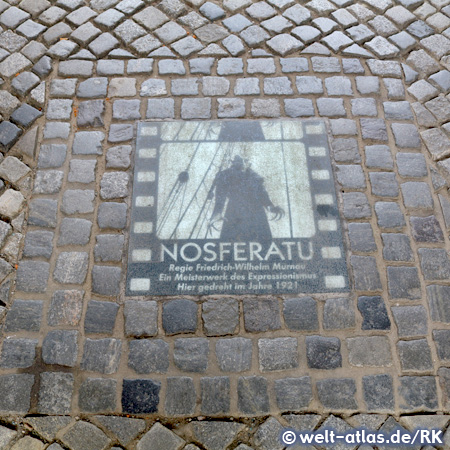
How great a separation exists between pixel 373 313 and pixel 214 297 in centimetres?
103

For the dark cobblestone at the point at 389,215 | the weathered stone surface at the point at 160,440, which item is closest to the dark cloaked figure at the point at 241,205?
the dark cobblestone at the point at 389,215

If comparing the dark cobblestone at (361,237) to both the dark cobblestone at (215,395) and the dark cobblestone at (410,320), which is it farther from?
the dark cobblestone at (215,395)

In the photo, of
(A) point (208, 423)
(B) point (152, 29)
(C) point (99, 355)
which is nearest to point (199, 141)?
(B) point (152, 29)

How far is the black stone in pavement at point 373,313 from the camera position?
315cm

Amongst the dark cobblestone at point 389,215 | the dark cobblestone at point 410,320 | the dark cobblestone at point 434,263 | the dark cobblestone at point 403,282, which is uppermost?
the dark cobblestone at point 389,215

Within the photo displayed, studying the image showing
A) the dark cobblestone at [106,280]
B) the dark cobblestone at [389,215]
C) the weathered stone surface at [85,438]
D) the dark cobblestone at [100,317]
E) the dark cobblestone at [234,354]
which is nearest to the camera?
the weathered stone surface at [85,438]

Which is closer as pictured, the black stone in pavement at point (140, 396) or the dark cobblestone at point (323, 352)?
the black stone in pavement at point (140, 396)

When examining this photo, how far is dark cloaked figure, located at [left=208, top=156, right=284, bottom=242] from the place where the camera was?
344 centimetres

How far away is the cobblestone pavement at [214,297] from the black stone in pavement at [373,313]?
0.5 inches

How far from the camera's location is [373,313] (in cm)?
318

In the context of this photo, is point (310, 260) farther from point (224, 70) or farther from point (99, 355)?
point (224, 70)

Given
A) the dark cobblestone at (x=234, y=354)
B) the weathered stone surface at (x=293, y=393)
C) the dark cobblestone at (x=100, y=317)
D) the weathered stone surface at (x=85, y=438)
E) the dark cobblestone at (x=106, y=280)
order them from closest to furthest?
the weathered stone surface at (x=85, y=438)
the weathered stone surface at (x=293, y=393)
the dark cobblestone at (x=234, y=354)
the dark cobblestone at (x=100, y=317)
the dark cobblestone at (x=106, y=280)

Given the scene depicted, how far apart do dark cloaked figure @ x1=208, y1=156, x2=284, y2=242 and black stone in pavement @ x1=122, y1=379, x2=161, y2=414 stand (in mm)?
1077

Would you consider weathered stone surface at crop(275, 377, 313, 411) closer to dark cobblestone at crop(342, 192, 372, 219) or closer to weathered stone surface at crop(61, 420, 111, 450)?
weathered stone surface at crop(61, 420, 111, 450)
